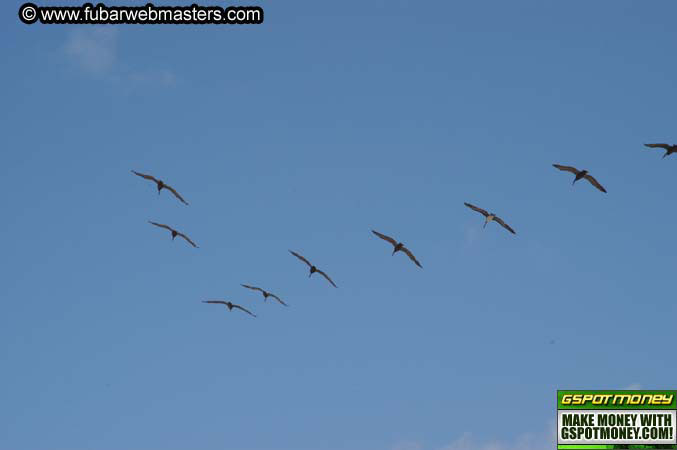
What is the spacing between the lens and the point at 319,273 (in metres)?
121

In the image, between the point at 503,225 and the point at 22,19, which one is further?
the point at 22,19

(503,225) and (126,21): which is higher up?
(126,21)

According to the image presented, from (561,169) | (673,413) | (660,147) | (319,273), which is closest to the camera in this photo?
(660,147)

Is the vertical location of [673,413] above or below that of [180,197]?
below

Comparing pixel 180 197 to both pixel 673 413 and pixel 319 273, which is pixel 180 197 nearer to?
pixel 319 273

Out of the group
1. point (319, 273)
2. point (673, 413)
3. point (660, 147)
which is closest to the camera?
point (660, 147)

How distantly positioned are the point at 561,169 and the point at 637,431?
3205cm

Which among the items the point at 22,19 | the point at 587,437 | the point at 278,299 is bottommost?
the point at 587,437

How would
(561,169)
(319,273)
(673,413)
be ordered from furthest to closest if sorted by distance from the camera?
1. (319,273)
2. (673,413)
3. (561,169)

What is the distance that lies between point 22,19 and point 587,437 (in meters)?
83.2

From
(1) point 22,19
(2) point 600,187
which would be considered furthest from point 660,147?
(1) point 22,19

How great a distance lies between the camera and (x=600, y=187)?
9538cm

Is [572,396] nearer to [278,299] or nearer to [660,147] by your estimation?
[660,147]

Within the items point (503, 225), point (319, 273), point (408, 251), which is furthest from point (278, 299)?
point (503, 225)
